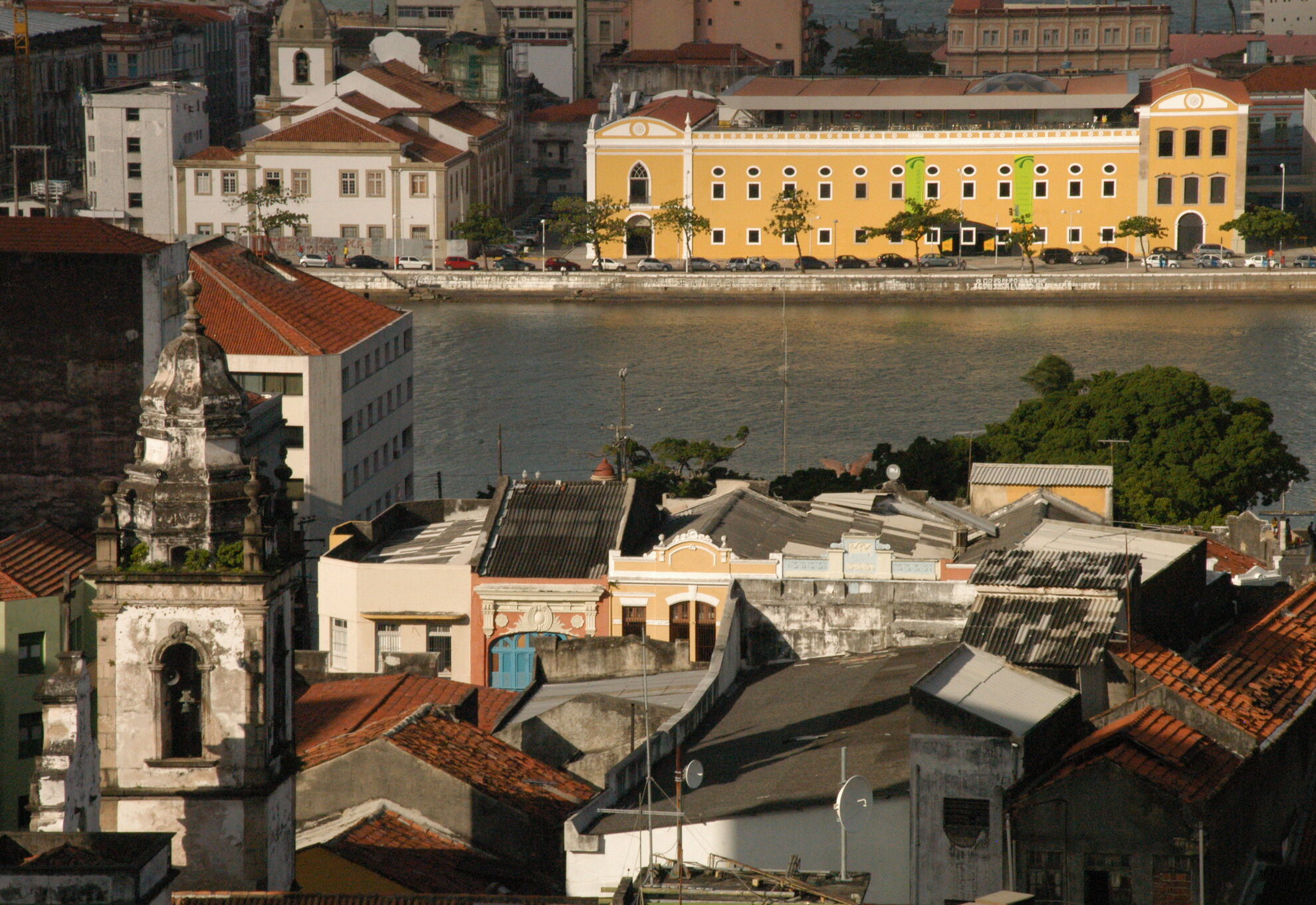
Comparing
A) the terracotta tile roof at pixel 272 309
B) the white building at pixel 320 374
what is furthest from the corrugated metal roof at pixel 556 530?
the terracotta tile roof at pixel 272 309

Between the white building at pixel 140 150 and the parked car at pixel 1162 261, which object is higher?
the white building at pixel 140 150

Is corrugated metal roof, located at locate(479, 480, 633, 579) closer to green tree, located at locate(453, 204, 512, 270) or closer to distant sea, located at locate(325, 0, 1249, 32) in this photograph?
green tree, located at locate(453, 204, 512, 270)

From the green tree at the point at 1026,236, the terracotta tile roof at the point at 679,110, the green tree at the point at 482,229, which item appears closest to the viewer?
the green tree at the point at 1026,236

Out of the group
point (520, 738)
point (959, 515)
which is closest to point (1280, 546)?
point (959, 515)

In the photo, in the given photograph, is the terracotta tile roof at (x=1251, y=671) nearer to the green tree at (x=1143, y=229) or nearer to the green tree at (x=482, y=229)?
the green tree at (x=1143, y=229)

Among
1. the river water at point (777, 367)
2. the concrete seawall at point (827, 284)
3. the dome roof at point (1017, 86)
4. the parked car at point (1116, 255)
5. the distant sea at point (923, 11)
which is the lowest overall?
the river water at point (777, 367)

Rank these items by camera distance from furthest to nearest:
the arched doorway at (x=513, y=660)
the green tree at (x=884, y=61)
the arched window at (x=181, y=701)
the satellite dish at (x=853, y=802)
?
1. the green tree at (x=884, y=61)
2. the arched doorway at (x=513, y=660)
3. the arched window at (x=181, y=701)
4. the satellite dish at (x=853, y=802)

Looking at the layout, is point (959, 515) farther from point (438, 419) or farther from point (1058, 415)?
point (438, 419)
